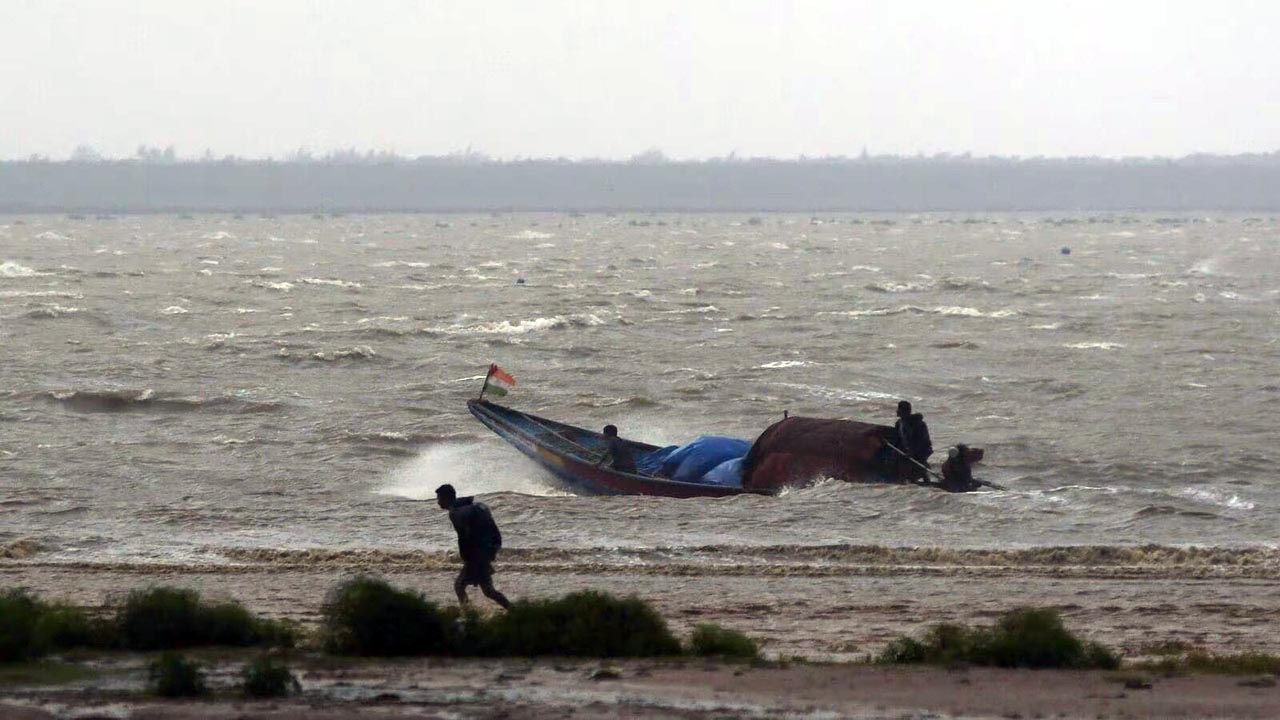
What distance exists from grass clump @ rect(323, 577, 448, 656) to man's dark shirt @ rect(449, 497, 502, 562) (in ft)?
4.97

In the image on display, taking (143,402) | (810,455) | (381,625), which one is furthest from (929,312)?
(381,625)

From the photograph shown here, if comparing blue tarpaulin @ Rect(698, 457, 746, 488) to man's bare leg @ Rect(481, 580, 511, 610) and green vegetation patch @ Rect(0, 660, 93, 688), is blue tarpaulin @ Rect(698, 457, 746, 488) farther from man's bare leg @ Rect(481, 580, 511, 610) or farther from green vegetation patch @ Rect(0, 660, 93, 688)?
green vegetation patch @ Rect(0, 660, 93, 688)

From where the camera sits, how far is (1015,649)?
10383 mm

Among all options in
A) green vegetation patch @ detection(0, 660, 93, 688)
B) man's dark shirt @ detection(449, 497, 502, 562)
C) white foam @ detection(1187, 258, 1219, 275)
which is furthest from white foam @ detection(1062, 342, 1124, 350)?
white foam @ detection(1187, 258, 1219, 275)

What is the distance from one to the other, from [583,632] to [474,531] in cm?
194

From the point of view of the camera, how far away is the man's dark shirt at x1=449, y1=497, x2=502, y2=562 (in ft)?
40.9

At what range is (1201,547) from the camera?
16672 mm

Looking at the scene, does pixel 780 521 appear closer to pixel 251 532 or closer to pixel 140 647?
pixel 251 532

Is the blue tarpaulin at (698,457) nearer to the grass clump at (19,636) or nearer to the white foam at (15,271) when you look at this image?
the grass clump at (19,636)

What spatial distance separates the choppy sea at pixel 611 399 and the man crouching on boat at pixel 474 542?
3.74 metres

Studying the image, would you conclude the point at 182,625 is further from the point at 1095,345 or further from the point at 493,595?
the point at 1095,345

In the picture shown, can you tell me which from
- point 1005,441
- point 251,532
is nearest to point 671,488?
point 251,532

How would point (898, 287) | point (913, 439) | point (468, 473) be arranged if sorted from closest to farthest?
point (913, 439), point (468, 473), point (898, 287)

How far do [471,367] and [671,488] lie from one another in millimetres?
15639
